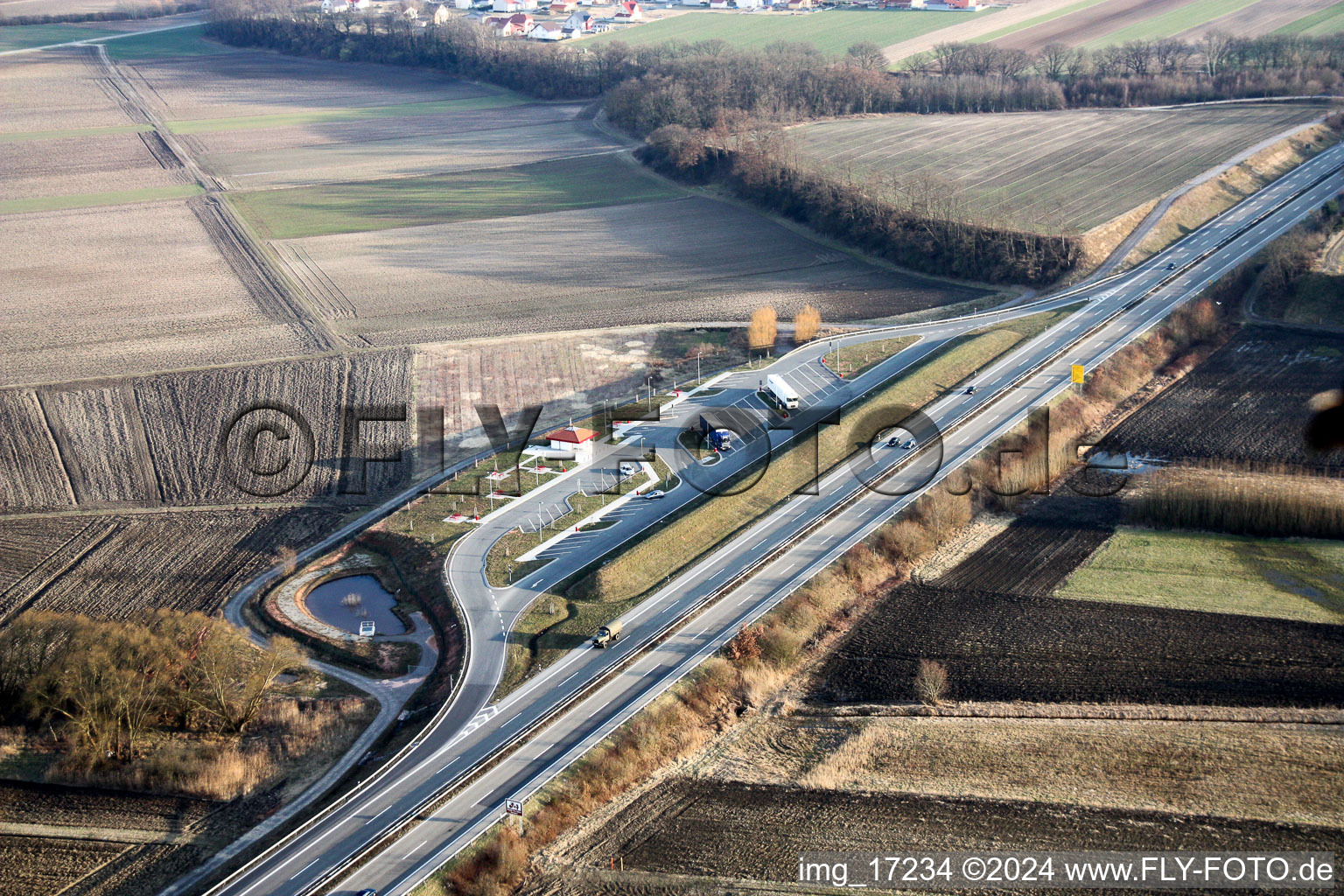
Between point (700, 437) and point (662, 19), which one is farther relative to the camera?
point (662, 19)

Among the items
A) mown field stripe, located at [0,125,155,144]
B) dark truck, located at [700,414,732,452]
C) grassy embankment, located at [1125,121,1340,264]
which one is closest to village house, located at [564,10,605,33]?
mown field stripe, located at [0,125,155,144]

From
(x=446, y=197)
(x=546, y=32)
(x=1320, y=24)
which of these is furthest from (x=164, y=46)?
(x=1320, y=24)

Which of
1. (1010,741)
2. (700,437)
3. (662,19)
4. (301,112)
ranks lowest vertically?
(1010,741)

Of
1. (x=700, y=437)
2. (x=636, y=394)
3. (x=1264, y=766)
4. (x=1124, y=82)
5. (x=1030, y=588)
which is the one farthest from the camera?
(x=1124, y=82)

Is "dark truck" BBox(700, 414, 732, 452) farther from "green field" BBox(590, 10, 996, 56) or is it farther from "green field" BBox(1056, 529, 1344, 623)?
"green field" BBox(590, 10, 996, 56)

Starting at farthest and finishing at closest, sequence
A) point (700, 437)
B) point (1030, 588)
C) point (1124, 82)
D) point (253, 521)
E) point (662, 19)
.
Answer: point (662, 19) < point (1124, 82) < point (700, 437) < point (253, 521) < point (1030, 588)

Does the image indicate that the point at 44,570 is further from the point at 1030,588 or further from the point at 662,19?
the point at 662,19

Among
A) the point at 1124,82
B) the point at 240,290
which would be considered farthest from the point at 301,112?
the point at 1124,82
